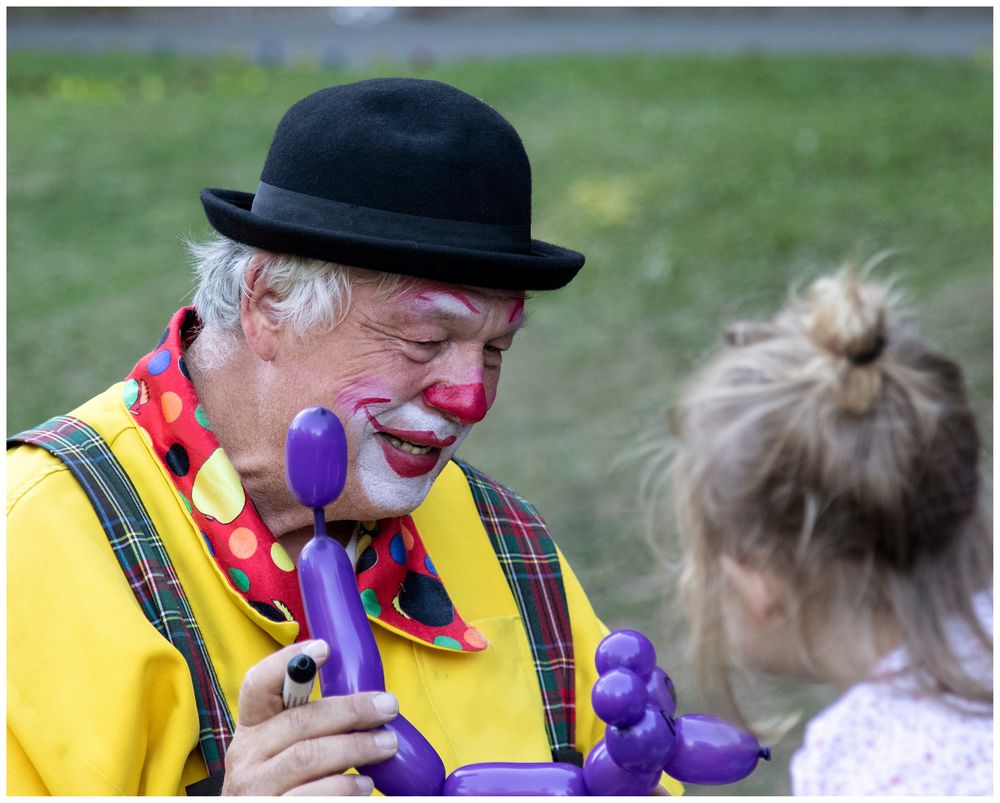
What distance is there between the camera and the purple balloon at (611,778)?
1.57m

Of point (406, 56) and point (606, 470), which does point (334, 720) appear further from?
point (406, 56)

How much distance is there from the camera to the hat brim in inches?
71.0

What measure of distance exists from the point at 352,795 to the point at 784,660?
108 centimetres

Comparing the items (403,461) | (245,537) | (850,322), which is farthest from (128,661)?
(850,322)

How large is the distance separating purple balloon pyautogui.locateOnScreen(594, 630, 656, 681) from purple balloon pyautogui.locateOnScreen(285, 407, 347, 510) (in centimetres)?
41

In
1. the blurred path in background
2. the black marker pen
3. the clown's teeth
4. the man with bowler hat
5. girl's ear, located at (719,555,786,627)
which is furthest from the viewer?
the blurred path in background

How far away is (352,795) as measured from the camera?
4.99 feet

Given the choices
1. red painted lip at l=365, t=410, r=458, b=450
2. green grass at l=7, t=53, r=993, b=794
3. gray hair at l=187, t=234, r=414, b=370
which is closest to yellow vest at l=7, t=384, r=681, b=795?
gray hair at l=187, t=234, r=414, b=370

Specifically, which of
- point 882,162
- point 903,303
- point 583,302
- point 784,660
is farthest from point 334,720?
point 882,162

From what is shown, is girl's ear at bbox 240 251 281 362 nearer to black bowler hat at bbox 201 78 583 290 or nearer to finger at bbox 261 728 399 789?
black bowler hat at bbox 201 78 583 290

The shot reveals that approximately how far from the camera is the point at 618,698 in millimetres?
1518

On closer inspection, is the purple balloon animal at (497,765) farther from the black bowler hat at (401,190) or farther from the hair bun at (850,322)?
the hair bun at (850,322)

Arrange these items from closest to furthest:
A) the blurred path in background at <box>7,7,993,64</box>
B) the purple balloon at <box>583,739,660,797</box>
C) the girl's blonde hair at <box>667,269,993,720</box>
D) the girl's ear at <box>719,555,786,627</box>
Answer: the purple balloon at <box>583,739,660,797</box> → the girl's blonde hair at <box>667,269,993,720</box> → the girl's ear at <box>719,555,786,627</box> → the blurred path in background at <box>7,7,993,64</box>

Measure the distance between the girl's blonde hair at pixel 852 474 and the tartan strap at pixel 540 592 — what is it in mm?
380
